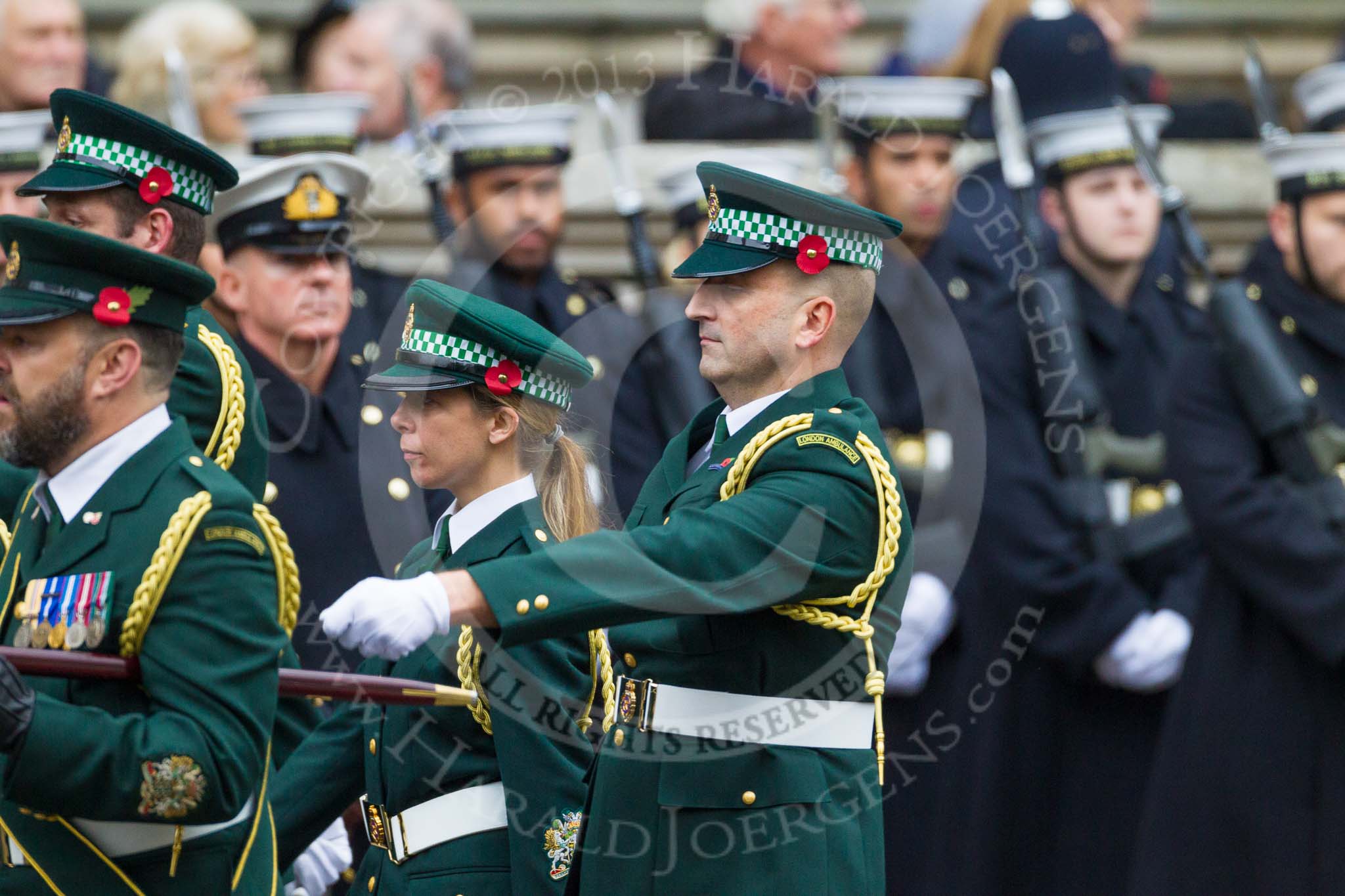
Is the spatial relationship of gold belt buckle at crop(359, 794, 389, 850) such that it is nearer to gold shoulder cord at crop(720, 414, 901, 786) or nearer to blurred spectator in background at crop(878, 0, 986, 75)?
gold shoulder cord at crop(720, 414, 901, 786)

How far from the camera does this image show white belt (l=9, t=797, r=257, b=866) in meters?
3.69

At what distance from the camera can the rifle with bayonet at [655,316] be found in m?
7.25

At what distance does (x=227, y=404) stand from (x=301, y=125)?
7.80 ft

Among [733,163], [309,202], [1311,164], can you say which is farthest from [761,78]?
[309,202]

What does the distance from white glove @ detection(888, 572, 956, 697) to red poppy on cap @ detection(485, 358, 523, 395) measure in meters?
2.76

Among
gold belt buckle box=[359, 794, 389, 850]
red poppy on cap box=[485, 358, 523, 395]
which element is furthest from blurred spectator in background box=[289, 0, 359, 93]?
gold belt buckle box=[359, 794, 389, 850]

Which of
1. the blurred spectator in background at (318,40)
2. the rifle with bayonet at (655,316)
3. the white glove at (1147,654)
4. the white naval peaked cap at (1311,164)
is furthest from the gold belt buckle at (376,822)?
the blurred spectator in background at (318,40)

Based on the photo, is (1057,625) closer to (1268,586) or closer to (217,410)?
(1268,586)

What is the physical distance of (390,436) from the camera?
6535 millimetres

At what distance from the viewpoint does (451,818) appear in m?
4.46

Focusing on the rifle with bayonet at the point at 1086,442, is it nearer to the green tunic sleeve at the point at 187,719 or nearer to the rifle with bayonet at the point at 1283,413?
the rifle with bayonet at the point at 1283,413

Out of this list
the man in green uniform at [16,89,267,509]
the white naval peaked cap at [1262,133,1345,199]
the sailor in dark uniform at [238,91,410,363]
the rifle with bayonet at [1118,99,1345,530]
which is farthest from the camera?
the sailor in dark uniform at [238,91,410,363]

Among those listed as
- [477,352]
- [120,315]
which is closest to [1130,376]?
[477,352]

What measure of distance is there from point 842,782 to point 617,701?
1.41 feet
